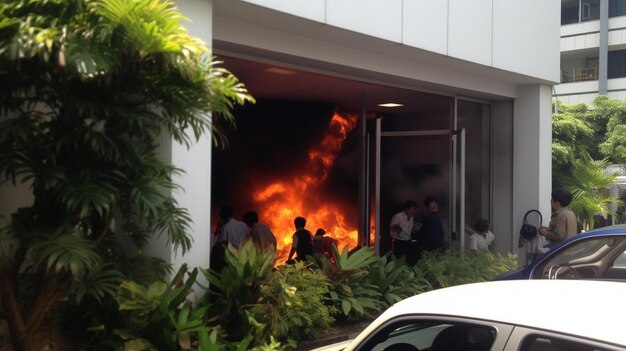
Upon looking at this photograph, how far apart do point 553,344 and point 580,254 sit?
3.89 m

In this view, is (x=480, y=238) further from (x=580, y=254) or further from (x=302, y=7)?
(x=302, y=7)

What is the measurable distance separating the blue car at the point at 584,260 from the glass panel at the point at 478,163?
602 cm

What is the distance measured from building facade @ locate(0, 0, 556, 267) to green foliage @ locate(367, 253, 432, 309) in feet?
8.41

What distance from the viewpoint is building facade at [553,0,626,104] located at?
32.3 m

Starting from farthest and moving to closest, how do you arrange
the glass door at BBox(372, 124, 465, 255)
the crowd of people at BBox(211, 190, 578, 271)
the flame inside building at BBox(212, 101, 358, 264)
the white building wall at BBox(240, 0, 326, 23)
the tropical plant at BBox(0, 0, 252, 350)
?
the flame inside building at BBox(212, 101, 358, 264) → the glass door at BBox(372, 124, 465, 255) → the crowd of people at BBox(211, 190, 578, 271) → the white building wall at BBox(240, 0, 326, 23) → the tropical plant at BBox(0, 0, 252, 350)

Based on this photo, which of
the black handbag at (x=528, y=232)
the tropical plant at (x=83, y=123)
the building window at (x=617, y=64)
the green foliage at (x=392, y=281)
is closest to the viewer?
the tropical plant at (x=83, y=123)

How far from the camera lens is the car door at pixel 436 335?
2701 mm

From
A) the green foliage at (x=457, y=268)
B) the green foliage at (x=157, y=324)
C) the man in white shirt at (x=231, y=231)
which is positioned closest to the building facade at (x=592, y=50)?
Answer: the green foliage at (x=457, y=268)

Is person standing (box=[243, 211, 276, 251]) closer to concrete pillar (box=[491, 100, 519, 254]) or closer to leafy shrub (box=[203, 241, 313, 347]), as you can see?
leafy shrub (box=[203, 241, 313, 347])

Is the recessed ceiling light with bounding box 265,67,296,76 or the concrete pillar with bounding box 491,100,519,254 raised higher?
the recessed ceiling light with bounding box 265,67,296,76

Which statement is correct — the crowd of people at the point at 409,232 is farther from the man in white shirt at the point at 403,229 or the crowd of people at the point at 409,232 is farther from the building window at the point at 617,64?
the building window at the point at 617,64

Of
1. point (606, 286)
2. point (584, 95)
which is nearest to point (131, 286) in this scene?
point (606, 286)

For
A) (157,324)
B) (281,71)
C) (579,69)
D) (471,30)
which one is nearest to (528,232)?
(471,30)

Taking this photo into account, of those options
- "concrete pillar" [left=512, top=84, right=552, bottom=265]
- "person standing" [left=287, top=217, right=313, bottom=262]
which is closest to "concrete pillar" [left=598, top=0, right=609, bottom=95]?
"concrete pillar" [left=512, top=84, right=552, bottom=265]
